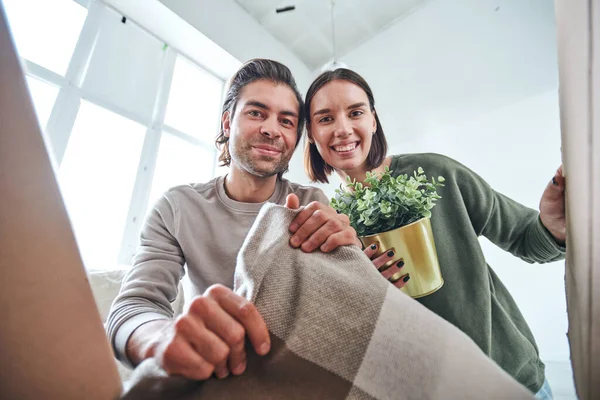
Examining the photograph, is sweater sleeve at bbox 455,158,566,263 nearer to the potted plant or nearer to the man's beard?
the potted plant

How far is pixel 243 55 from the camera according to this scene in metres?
2.19

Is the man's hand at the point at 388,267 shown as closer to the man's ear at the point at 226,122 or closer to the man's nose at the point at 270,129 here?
the man's nose at the point at 270,129

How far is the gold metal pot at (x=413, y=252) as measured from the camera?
454mm

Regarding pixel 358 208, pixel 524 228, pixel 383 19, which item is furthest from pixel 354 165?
pixel 383 19

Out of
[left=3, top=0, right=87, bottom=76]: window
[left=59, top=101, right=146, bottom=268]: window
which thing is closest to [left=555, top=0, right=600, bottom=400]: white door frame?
[left=59, top=101, right=146, bottom=268]: window

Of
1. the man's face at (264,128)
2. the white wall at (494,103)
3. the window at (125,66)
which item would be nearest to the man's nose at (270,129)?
the man's face at (264,128)

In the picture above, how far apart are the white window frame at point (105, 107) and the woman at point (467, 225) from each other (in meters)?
1.31

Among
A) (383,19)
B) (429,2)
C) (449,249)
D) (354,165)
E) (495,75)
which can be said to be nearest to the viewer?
(449,249)

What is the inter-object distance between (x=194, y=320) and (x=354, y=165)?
636mm

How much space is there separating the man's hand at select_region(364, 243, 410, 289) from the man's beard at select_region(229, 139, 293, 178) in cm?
40

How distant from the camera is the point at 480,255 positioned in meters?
0.64

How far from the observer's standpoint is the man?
9.5 inches

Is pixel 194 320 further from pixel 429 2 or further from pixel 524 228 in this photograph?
pixel 429 2

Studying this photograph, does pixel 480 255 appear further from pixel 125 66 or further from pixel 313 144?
pixel 125 66
